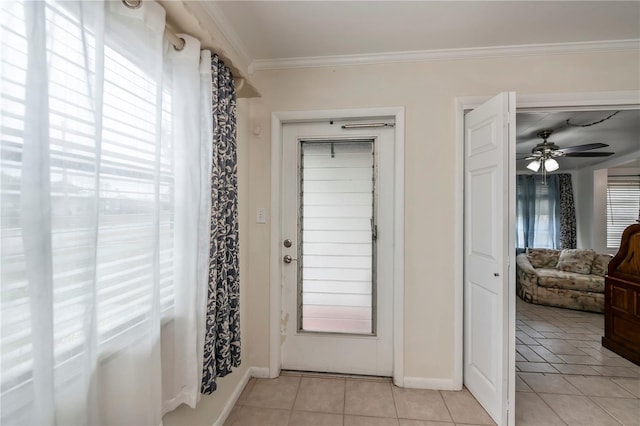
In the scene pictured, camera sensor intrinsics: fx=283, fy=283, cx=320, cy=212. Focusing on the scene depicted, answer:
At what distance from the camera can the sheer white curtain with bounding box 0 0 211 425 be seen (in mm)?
628

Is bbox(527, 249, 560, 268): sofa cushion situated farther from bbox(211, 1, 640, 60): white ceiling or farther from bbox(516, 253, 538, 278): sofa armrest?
bbox(211, 1, 640, 60): white ceiling

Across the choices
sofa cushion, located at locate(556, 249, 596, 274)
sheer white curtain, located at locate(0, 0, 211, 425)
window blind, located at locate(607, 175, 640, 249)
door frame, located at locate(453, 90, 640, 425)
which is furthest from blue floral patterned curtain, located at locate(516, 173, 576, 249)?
sheer white curtain, located at locate(0, 0, 211, 425)

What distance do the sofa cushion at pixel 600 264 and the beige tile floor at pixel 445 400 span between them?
7.04 ft

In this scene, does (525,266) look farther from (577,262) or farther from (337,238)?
(337,238)

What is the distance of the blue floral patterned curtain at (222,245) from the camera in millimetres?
1349

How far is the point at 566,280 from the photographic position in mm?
4008

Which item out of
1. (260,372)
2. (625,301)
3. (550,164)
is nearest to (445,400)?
(260,372)

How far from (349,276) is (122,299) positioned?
62.6 inches

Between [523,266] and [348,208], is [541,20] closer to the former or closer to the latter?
[348,208]

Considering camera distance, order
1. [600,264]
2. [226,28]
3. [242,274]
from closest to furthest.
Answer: [226,28] → [242,274] → [600,264]

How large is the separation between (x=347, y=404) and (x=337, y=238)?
1.13m

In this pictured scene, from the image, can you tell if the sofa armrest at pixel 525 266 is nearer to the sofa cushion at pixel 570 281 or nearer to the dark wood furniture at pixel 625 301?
the sofa cushion at pixel 570 281

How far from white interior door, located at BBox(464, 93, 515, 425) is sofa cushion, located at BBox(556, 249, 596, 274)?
3.61m

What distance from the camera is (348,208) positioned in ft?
7.30
